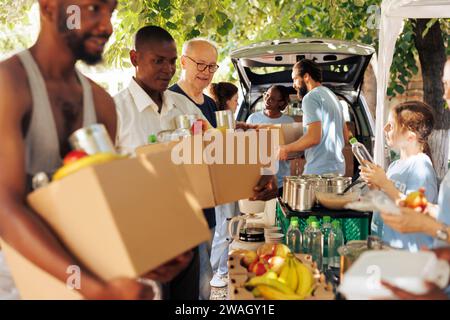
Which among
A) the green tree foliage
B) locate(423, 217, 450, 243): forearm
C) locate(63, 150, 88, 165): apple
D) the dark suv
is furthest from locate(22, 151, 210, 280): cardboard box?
the dark suv

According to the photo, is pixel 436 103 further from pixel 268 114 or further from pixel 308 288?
pixel 308 288

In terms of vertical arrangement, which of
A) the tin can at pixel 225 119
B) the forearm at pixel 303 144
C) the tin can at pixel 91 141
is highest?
the tin can at pixel 91 141

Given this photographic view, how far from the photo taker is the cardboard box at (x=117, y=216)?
1646 millimetres

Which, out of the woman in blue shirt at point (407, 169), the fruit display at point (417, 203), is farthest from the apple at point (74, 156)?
the woman in blue shirt at point (407, 169)

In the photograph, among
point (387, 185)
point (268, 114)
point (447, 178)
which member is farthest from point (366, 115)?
point (447, 178)

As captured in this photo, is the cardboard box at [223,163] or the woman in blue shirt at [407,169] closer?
the cardboard box at [223,163]

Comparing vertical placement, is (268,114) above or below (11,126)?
below

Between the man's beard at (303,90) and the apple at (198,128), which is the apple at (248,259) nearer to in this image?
the apple at (198,128)

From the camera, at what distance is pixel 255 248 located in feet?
10.6

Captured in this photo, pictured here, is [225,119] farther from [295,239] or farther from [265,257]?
[295,239]

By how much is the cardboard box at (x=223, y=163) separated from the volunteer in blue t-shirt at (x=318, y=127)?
1.72m

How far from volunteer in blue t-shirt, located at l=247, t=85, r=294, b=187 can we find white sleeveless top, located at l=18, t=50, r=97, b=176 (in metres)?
3.64

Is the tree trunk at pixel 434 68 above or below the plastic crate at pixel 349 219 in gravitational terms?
above
